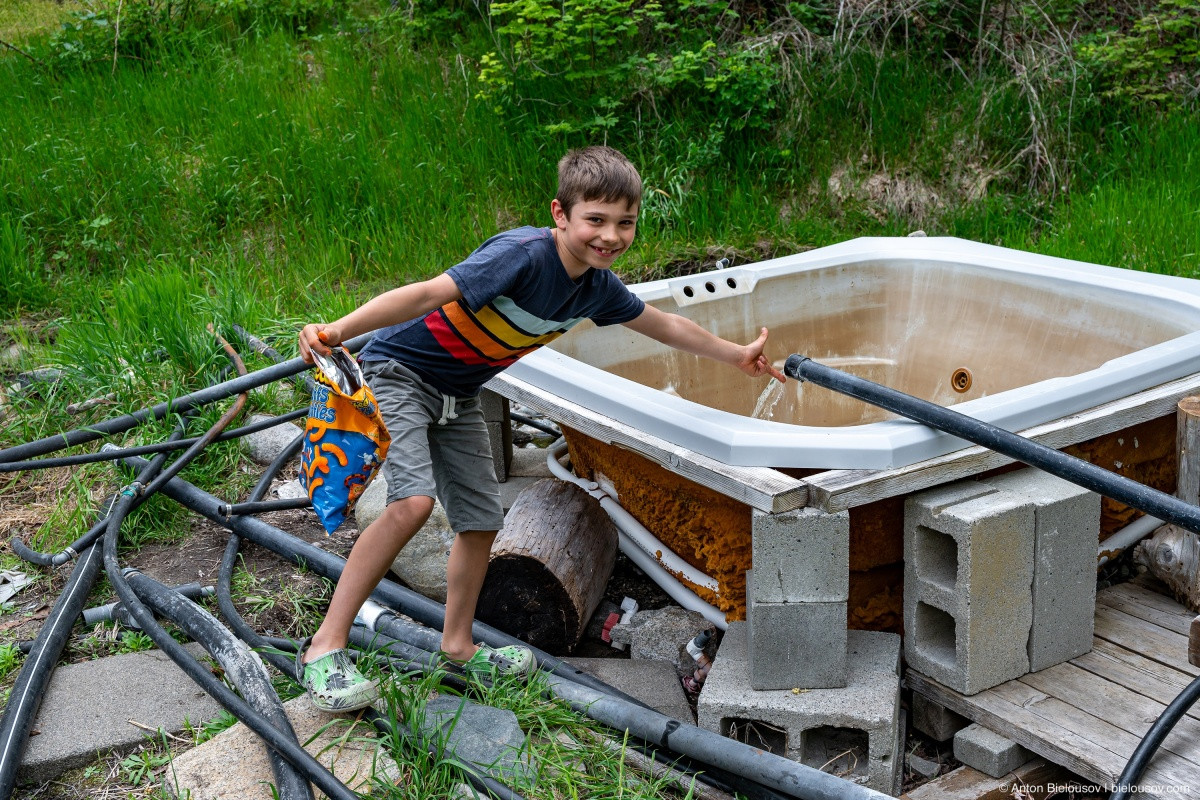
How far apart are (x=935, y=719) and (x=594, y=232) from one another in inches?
52.9

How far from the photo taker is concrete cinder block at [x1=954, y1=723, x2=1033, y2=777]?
2176mm

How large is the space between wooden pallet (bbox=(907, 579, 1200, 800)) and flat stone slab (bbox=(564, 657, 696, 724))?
532 mm

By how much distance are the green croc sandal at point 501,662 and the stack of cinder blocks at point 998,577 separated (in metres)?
0.86

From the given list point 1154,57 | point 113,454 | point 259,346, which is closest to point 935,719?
point 113,454

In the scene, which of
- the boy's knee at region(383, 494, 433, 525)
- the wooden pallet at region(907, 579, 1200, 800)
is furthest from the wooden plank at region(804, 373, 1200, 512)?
the boy's knee at region(383, 494, 433, 525)

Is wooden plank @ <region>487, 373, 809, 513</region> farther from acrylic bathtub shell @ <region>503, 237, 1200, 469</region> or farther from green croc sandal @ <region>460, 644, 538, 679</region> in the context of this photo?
green croc sandal @ <region>460, 644, 538, 679</region>

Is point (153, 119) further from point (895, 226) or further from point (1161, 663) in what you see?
point (1161, 663)

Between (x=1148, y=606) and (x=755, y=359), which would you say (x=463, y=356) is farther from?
(x=1148, y=606)

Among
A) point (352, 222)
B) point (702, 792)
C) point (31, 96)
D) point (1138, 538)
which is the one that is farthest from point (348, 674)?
point (31, 96)

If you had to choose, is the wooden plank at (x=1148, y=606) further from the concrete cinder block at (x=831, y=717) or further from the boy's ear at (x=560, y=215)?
the boy's ear at (x=560, y=215)

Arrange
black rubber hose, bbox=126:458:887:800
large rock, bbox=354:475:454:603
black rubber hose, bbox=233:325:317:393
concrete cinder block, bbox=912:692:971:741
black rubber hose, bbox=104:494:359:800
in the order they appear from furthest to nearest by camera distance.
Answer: black rubber hose, bbox=233:325:317:393 < large rock, bbox=354:475:454:603 < concrete cinder block, bbox=912:692:971:741 < black rubber hose, bbox=126:458:887:800 < black rubber hose, bbox=104:494:359:800

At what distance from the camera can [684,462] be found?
2371mm

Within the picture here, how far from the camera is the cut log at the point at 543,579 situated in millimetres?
2607

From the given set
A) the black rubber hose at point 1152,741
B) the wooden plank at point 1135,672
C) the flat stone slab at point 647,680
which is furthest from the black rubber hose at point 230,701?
the wooden plank at point 1135,672
